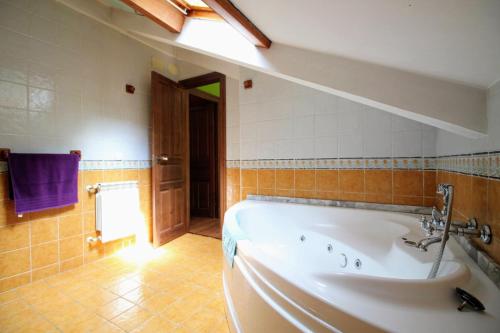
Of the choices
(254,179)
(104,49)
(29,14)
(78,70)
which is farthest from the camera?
(254,179)

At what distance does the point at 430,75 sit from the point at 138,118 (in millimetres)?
2717

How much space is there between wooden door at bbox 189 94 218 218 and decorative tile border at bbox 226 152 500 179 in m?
1.29

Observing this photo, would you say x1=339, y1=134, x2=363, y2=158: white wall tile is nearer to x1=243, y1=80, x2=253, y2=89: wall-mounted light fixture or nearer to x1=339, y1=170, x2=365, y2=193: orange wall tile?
x1=339, y1=170, x2=365, y2=193: orange wall tile

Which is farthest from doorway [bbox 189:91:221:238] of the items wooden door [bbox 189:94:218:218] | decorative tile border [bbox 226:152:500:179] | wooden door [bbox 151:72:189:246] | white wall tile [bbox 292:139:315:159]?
white wall tile [bbox 292:139:315:159]

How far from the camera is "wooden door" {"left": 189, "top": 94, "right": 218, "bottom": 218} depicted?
3.85 meters

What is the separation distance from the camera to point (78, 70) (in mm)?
2037

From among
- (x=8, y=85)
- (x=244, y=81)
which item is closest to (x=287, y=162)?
(x=244, y=81)

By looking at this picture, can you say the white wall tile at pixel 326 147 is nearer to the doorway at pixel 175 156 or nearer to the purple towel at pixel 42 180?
the doorway at pixel 175 156

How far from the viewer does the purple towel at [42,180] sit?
5.33 ft

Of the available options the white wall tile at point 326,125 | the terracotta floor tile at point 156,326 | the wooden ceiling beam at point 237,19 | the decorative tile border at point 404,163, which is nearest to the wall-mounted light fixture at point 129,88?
the decorative tile border at point 404,163

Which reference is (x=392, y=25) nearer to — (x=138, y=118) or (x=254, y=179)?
(x=254, y=179)

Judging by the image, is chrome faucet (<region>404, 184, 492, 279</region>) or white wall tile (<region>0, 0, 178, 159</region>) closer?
chrome faucet (<region>404, 184, 492, 279</region>)

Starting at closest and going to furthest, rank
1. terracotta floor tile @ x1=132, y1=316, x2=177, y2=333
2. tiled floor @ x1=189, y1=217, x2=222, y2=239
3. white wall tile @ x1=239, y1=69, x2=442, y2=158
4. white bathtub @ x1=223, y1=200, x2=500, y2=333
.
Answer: white bathtub @ x1=223, y1=200, x2=500, y2=333 < terracotta floor tile @ x1=132, y1=316, x2=177, y2=333 < white wall tile @ x1=239, y1=69, x2=442, y2=158 < tiled floor @ x1=189, y1=217, x2=222, y2=239

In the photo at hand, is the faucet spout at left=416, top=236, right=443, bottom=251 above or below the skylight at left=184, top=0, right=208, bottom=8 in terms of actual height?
below
